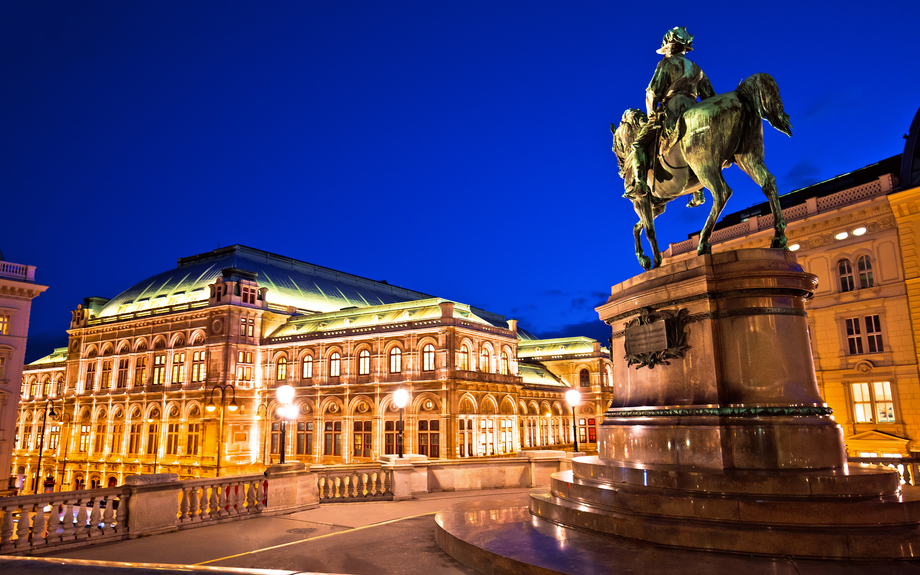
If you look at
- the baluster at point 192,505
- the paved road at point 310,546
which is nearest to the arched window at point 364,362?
the paved road at point 310,546

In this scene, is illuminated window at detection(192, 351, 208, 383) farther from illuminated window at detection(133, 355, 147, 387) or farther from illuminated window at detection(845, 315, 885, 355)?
illuminated window at detection(845, 315, 885, 355)

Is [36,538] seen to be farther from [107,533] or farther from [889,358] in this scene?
[889,358]

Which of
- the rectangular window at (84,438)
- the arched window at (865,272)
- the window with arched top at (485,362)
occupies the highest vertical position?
the arched window at (865,272)

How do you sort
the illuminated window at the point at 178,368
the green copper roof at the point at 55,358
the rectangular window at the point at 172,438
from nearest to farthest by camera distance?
1. the rectangular window at the point at 172,438
2. the illuminated window at the point at 178,368
3. the green copper roof at the point at 55,358

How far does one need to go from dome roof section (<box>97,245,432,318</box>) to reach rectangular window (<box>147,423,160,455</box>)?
11.8 meters

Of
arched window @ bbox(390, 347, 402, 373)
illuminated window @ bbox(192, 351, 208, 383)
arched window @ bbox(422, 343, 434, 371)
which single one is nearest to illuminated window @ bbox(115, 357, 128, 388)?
illuminated window @ bbox(192, 351, 208, 383)

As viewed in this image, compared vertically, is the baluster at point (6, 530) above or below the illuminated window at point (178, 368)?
below

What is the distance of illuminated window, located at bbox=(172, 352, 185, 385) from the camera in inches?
2101

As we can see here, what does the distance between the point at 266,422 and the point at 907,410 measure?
146 feet

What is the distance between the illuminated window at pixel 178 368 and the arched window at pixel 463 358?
26757mm

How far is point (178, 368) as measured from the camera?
53844 millimetres

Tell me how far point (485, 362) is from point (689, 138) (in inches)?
1504

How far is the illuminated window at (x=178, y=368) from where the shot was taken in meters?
53.4

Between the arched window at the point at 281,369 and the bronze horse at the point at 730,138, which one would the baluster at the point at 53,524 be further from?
the arched window at the point at 281,369
